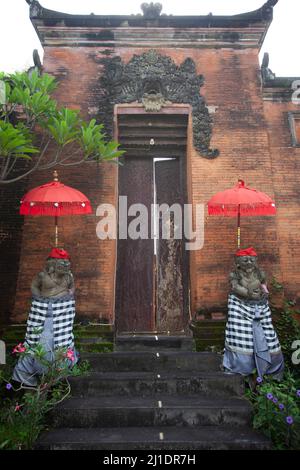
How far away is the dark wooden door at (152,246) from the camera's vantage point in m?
6.93

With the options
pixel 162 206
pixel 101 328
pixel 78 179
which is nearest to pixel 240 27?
pixel 162 206

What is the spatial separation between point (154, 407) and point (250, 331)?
1.74 m

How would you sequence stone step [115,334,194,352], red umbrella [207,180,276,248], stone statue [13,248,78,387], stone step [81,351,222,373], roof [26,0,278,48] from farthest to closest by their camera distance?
roof [26,0,278,48], stone step [115,334,194,352], stone step [81,351,222,373], red umbrella [207,180,276,248], stone statue [13,248,78,387]

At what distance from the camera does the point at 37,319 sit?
16.4ft

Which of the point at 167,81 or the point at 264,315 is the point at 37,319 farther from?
the point at 167,81

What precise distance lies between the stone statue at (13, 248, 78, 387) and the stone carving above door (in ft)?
10.5

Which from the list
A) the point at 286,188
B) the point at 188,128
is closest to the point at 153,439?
the point at 286,188

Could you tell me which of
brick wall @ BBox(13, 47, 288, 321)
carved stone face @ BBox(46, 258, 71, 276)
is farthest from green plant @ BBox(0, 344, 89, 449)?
brick wall @ BBox(13, 47, 288, 321)

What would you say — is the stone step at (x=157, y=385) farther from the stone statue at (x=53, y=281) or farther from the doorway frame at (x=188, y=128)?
the doorway frame at (x=188, y=128)

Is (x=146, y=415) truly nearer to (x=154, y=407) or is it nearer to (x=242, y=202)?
(x=154, y=407)

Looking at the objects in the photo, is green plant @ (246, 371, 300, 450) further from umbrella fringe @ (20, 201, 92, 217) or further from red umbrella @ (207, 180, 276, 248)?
umbrella fringe @ (20, 201, 92, 217)

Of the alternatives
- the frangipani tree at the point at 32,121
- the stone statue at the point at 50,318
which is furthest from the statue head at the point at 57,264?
the frangipani tree at the point at 32,121

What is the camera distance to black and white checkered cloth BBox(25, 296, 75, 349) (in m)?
4.97

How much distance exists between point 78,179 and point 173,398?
418 centimetres
